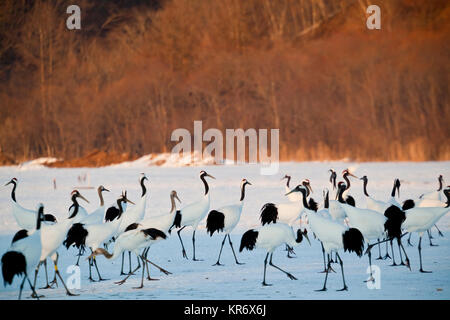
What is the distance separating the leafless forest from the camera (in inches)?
1352

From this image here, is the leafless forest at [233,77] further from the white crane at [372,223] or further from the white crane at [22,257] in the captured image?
the white crane at [22,257]

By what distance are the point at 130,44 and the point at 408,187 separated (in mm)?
29647

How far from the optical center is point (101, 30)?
152 feet

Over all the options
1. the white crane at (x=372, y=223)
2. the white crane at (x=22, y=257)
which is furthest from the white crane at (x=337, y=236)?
the white crane at (x=22, y=257)

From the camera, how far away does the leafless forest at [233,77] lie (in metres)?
34.3

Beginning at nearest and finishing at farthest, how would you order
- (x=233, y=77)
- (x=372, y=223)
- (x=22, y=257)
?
(x=22, y=257)
(x=372, y=223)
(x=233, y=77)

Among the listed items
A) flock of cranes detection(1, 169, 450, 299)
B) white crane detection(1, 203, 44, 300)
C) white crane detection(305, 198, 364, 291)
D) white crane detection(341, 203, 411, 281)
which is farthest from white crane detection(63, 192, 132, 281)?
white crane detection(341, 203, 411, 281)

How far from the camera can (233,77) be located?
38.6m

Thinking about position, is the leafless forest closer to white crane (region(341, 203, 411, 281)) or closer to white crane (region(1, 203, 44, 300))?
white crane (region(341, 203, 411, 281))

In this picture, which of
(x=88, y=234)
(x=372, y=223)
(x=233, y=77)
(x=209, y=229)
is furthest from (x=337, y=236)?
(x=233, y=77)

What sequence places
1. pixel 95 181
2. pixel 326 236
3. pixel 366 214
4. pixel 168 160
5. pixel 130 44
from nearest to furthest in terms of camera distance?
pixel 326 236 < pixel 366 214 < pixel 95 181 < pixel 168 160 < pixel 130 44

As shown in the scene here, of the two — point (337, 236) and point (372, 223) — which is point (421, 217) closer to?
point (372, 223)
